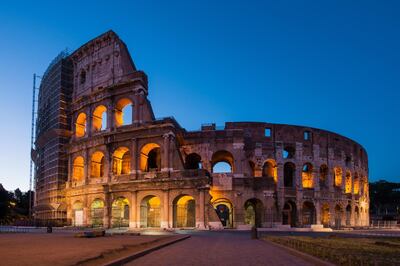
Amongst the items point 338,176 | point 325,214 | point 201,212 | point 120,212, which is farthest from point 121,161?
point 338,176

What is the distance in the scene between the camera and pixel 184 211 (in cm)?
3806

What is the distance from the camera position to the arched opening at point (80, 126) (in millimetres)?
45216

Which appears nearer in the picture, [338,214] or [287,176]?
[287,176]

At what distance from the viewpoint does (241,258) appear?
11648 mm

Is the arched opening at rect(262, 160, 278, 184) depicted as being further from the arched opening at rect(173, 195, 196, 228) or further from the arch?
the arched opening at rect(173, 195, 196, 228)

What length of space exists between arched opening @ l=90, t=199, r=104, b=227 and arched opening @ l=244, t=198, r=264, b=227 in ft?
45.7

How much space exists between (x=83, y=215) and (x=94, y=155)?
5.91m

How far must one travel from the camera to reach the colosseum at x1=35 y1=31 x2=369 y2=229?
3678 cm

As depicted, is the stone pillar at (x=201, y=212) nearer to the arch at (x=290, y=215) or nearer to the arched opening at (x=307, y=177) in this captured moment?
the arch at (x=290, y=215)

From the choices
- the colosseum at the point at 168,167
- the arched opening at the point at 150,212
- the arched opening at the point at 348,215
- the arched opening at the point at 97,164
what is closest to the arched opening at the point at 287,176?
the colosseum at the point at 168,167

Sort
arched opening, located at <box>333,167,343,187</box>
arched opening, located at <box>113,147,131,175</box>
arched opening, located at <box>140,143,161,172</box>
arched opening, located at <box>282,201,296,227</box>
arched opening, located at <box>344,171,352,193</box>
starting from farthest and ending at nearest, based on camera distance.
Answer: arched opening, located at <box>344,171,352,193</box> → arched opening, located at <box>333,167,343,187</box> → arched opening, located at <box>282,201,296,227</box> → arched opening, located at <box>113,147,131,175</box> → arched opening, located at <box>140,143,161,172</box>

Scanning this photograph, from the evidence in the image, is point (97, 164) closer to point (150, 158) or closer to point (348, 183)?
point (150, 158)

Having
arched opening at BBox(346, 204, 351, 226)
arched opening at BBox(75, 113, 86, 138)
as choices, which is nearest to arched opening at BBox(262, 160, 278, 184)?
arched opening at BBox(346, 204, 351, 226)

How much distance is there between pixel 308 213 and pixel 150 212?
17027 millimetres
